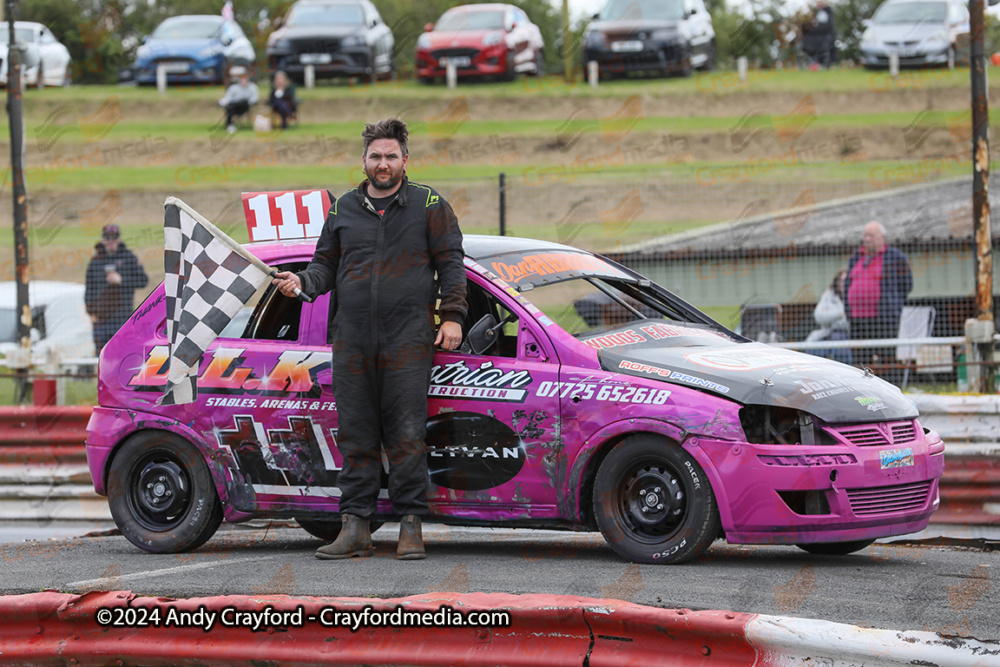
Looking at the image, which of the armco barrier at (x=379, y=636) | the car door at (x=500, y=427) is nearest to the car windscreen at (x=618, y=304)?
the car door at (x=500, y=427)

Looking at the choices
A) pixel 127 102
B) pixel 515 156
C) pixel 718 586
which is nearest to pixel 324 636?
pixel 718 586

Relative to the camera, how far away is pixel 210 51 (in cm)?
2997

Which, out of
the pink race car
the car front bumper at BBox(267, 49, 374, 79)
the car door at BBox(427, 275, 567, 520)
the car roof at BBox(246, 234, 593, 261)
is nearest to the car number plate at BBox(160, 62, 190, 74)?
the car front bumper at BBox(267, 49, 374, 79)

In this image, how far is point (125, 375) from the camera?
6.83 meters

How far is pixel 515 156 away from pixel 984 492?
59.5 feet

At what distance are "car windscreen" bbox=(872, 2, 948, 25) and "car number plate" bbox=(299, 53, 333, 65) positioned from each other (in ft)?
40.6

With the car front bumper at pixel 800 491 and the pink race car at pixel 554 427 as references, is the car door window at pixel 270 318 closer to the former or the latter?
the pink race car at pixel 554 427

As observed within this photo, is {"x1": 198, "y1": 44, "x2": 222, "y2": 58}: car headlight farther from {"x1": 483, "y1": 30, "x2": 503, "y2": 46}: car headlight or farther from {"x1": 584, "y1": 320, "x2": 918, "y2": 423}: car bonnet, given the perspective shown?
{"x1": 584, "y1": 320, "x2": 918, "y2": 423}: car bonnet

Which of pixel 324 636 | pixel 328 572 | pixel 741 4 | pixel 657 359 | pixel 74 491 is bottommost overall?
pixel 74 491

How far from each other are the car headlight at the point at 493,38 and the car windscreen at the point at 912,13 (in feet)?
28.0

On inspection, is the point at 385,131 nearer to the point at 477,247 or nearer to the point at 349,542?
the point at 477,247

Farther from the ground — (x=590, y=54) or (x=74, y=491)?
(x=590, y=54)

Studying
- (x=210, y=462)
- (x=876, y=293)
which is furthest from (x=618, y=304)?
(x=876, y=293)

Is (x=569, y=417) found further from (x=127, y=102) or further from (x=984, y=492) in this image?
(x=127, y=102)
